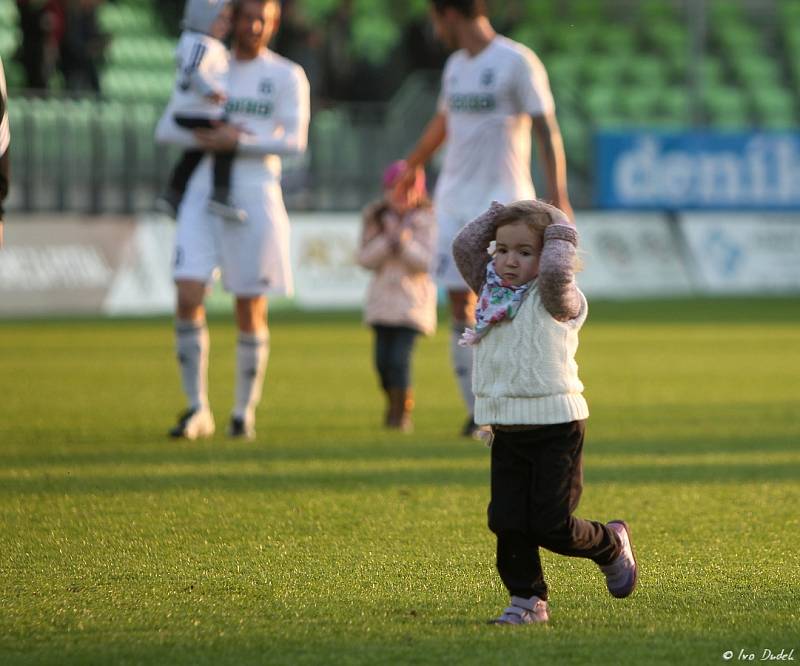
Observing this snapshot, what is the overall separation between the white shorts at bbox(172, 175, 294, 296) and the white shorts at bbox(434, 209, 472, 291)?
76cm

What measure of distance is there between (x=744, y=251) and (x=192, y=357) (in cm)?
1604

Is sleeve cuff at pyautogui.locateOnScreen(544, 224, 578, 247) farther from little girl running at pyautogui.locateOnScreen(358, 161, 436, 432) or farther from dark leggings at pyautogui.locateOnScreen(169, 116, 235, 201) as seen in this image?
little girl running at pyautogui.locateOnScreen(358, 161, 436, 432)

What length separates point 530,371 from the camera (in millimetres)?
4355

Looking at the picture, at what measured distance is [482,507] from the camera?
20.8ft

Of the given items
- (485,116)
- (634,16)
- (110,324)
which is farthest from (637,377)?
(634,16)

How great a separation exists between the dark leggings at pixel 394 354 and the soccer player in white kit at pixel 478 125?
55 cm

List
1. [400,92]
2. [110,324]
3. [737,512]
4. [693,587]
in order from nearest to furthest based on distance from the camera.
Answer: [693,587]
[737,512]
[110,324]
[400,92]

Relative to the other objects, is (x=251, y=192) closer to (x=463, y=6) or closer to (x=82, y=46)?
(x=463, y=6)

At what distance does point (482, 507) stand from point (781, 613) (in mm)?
2106

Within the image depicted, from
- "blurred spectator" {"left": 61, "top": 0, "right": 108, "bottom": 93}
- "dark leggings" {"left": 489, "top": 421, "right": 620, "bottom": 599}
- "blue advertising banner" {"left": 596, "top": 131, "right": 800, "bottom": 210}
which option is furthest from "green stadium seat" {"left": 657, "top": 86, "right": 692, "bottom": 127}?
"dark leggings" {"left": 489, "top": 421, "right": 620, "bottom": 599}

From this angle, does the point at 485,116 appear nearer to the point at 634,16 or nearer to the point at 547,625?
the point at 547,625

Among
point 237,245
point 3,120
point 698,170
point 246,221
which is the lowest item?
point 698,170

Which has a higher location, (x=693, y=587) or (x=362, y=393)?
(x=693, y=587)


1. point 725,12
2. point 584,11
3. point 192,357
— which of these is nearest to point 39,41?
point 584,11
